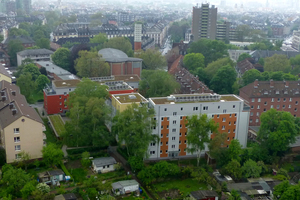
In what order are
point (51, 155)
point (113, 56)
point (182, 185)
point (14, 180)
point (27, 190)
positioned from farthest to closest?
point (113, 56) → point (51, 155) → point (182, 185) → point (14, 180) → point (27, 190)

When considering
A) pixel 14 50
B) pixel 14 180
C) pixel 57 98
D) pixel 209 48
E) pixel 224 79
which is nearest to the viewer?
pixel 14 180

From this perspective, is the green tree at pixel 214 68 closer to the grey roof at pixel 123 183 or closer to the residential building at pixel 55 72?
the residential building at pixel 55 72

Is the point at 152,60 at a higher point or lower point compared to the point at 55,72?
higher

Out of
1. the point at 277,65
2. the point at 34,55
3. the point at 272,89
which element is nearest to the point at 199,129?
the point at 272,89

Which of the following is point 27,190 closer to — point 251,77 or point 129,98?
point 129,98

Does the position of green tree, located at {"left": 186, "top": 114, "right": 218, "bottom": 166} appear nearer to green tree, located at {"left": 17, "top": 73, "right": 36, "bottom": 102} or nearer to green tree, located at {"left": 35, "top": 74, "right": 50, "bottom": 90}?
green tree, located at {"left": 17, "top": 73, "right": 36, "bottom": 102}

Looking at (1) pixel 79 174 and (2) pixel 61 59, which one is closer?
(1) pixel 79 174

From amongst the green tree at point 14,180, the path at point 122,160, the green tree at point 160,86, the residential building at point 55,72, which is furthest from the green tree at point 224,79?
the green tree at point 14,180
